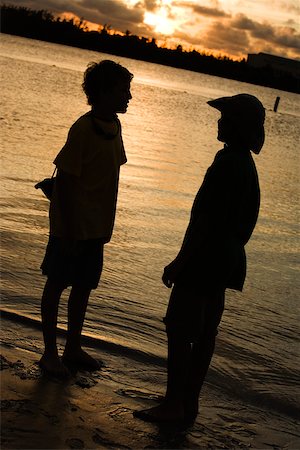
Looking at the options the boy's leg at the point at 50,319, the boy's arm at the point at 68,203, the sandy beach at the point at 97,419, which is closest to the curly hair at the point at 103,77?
the boy's arm at the point at 68,203

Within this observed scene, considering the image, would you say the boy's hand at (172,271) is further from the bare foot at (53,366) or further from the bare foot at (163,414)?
the bare foot at (53,366)

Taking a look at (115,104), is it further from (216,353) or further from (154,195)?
(154,195)

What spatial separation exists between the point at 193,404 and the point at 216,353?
1.60m

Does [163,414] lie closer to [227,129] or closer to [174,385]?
[174,385]

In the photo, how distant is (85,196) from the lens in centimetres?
445

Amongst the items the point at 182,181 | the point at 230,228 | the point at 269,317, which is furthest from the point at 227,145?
the point at 182,181

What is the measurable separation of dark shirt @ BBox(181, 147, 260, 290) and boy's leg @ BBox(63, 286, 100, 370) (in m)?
0.85

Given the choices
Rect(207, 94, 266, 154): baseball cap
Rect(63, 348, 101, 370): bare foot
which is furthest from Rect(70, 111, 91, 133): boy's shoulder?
Rect(63, 348, 101, 370): bare foot

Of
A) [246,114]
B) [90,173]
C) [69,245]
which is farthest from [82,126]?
[246,114]

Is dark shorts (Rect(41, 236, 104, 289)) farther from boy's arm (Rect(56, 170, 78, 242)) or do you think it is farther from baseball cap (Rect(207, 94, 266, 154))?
baseball cap (Rect(207, 94, 266, 154))

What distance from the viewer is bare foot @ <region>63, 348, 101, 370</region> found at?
15.6ft

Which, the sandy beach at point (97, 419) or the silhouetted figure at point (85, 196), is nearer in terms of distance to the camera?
the sandy beach at point (97, 419)

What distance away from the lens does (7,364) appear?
14.8 ft

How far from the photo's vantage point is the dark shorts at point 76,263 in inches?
178
